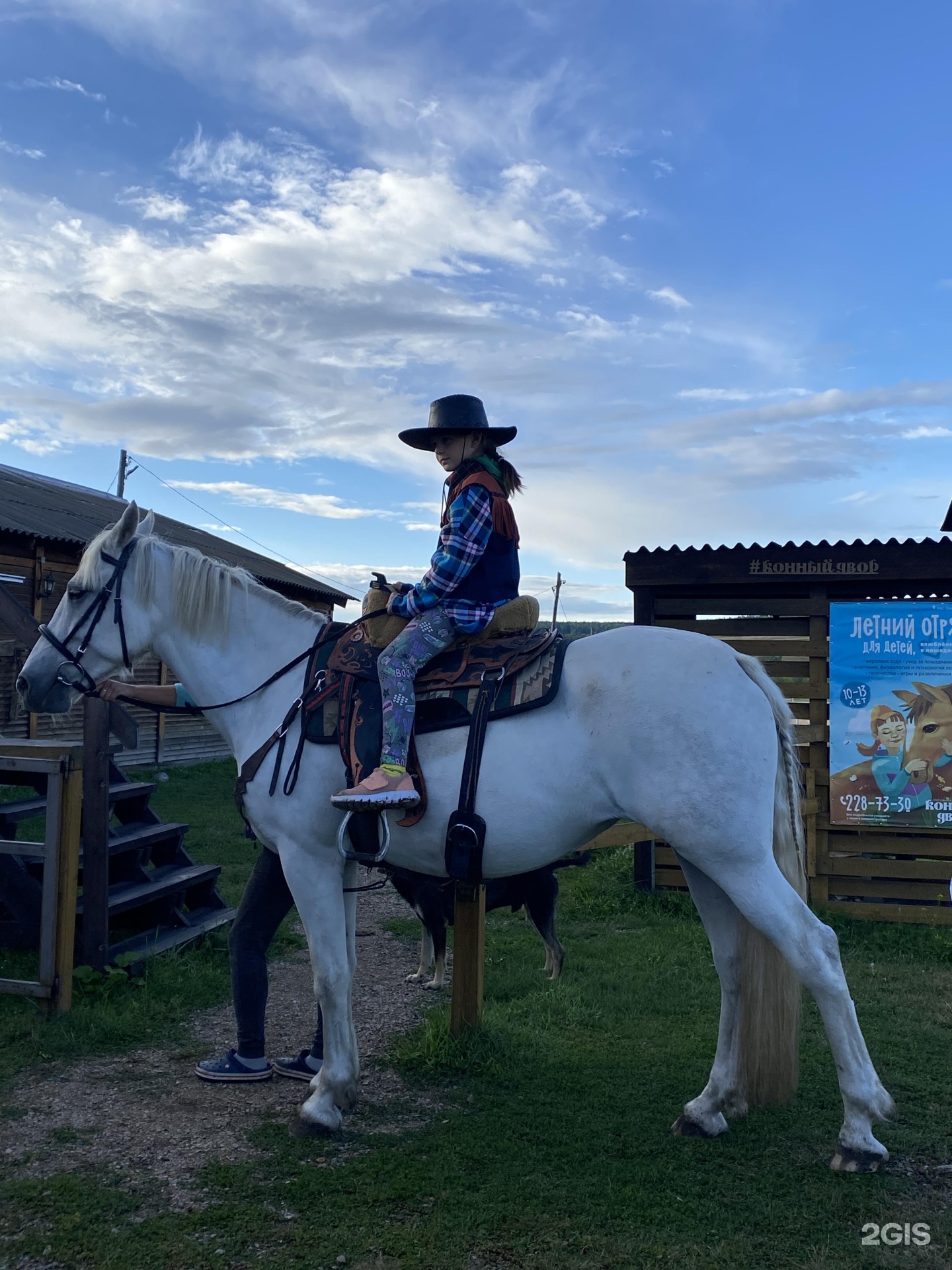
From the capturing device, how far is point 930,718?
7531mm

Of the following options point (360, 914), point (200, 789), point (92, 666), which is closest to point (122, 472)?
point (200, 789)

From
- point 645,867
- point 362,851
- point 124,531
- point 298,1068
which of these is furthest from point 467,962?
point 645,867

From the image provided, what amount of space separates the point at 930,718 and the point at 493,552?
207 inches

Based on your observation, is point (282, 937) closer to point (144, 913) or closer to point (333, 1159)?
point (144, 913)

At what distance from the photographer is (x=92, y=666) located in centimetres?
427

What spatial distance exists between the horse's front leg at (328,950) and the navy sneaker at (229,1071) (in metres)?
0.55

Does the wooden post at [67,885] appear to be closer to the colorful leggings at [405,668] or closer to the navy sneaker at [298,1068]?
the navy sneaker at [298,1068]

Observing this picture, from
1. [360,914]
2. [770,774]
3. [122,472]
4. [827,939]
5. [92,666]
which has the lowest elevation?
[360,914]

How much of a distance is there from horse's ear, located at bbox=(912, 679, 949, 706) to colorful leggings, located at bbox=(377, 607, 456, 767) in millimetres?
5300

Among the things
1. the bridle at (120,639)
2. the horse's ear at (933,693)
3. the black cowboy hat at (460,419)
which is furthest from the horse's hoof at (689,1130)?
the horse's ear at (933,693)

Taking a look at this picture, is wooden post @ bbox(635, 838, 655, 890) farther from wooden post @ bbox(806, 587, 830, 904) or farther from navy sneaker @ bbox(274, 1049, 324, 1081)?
navy sneaker @ bbox(274, 1049, 324, 1081)

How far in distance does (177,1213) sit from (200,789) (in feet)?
39.7

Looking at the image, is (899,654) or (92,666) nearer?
(92,666)

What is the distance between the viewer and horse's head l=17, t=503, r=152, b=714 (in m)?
4.21
